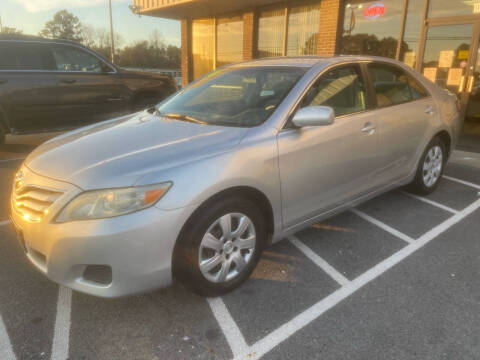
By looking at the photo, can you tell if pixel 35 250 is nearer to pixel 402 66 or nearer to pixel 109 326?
pixel 109 326

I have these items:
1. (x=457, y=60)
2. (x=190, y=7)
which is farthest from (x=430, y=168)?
(x=190, y=7)

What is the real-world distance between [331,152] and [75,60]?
5.44m

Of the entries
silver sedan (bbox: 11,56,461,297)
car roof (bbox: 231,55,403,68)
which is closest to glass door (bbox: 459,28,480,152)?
silver sedan (bbox: 11,56,461,297)

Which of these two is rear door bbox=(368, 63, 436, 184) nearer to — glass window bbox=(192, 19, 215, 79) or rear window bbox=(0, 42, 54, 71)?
rear window bbox=(0, 42, 54, 71)

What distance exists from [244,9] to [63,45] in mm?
7107

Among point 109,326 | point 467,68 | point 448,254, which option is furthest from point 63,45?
point 467,68

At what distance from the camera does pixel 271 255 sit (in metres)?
3.13

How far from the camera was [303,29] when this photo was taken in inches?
407

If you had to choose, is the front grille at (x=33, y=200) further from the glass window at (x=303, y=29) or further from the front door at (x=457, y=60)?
the glass window at (x=303, y=29)

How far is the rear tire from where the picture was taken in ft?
13.9

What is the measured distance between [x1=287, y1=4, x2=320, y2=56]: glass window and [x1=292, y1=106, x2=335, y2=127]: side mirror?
26.2 feet

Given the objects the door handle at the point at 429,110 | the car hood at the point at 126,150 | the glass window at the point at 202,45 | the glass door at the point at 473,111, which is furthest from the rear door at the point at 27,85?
the glass window at the point at 202,45

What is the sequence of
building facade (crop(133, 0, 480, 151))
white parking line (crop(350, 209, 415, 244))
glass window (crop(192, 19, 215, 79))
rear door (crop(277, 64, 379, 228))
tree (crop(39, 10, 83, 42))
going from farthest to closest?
tree (crop(39, 10, 83, 42)) < glass window (crop(192, 19, 215, 79)) < building facade (crop(133, 0, 480, 151)) < white parking line (crop(350, 209, 415, 244)) < rear door (crop(277, 64, 379, 228))

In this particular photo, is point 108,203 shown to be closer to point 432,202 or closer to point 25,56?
point 432,202
